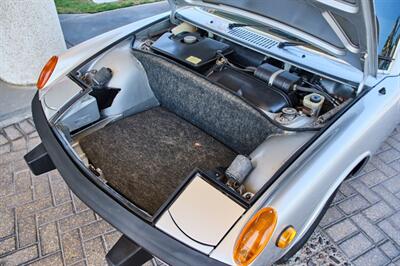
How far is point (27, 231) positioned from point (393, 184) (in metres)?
2.35

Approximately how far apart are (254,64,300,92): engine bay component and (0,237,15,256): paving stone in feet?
5.42

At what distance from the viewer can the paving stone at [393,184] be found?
7.16 ft

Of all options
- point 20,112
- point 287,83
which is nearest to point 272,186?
point 287,83

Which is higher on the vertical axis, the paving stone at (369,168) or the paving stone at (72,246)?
the paving stone at (369,168)

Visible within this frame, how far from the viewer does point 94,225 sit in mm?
1924

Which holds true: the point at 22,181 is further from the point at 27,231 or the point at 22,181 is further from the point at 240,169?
the point at 240,169

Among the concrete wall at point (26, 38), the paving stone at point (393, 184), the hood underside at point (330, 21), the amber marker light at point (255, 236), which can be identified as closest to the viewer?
the amber marker light at point (255, 236)

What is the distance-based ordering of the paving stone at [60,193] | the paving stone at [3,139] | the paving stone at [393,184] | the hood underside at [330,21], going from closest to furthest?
the hood underside at [330,21] → the paving stone at [60,193] → the paving stone at [393,184] → the paving stone at [3,139]

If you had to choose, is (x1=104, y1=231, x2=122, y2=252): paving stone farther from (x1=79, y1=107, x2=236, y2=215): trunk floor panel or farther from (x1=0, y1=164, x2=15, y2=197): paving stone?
(x1=0, y1=164, x2=15, y2=197): paving stone

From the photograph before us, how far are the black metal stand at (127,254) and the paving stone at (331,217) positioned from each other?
1.17 meters

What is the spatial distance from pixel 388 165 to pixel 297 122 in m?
1.30

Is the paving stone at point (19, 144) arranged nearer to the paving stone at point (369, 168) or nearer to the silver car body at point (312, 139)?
the silver car body at point (312, 139)

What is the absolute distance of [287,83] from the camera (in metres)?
1.62

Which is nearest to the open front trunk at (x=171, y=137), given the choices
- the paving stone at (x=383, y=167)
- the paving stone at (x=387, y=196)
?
the paving stone at (x=387, y=196)
